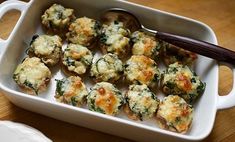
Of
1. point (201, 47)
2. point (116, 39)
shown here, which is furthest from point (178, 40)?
point (116, 39)

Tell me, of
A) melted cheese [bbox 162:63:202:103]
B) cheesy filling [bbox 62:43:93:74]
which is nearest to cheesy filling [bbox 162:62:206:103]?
melted cheese [bbox 162:63:202:103]

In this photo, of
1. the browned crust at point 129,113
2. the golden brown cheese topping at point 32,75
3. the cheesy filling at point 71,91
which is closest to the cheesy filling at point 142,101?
the browned crust at point 129,113

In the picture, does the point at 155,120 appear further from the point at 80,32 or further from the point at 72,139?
the point at 80,32

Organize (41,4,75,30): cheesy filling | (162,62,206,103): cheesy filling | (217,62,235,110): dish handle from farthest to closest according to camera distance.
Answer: (41,4,75,30): cheesy filling < (162,62,206,103): cheesy filling < (217,62,235,110): dish handle

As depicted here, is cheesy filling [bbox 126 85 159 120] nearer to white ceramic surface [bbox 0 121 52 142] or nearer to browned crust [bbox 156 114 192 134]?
A: browned crust [bbox 156 114 192 134]

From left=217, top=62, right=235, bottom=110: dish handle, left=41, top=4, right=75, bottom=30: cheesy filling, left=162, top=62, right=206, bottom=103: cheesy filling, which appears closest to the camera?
left=217, top=62, right=235, bottom=110: dish handle

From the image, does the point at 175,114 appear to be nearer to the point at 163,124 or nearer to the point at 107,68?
the point at 163,124
